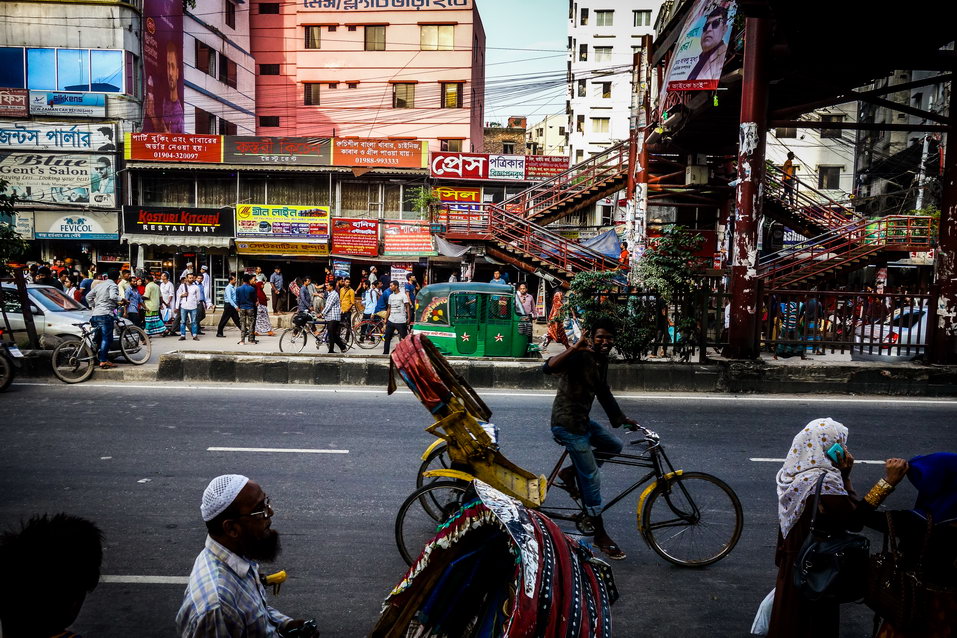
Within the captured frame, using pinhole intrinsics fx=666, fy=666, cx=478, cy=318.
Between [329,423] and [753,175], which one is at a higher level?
[753,175]

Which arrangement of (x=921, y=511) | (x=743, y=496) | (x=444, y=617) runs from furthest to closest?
(x=743, y=496)
(x=921, y=511)
(x=444, y=617)

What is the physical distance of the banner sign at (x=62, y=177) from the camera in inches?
1095

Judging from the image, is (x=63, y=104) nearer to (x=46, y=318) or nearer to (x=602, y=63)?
(x=46, y=318)

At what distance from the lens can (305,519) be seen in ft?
18.3

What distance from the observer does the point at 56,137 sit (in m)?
28.0

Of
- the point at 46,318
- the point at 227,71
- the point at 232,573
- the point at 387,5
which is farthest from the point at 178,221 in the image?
the point at 232,573

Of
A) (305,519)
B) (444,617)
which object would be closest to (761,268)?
(305,519)

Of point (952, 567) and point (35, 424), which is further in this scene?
point (35, 424)

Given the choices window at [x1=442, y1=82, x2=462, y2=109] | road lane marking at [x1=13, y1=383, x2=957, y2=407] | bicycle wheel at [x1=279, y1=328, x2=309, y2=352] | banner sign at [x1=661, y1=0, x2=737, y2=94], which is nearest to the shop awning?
bicycle wheel at [x1=279, y1=328, x2=309, y2=352]

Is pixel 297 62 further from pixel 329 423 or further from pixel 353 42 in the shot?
pixel 329 423

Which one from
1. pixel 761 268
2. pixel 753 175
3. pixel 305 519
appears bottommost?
pixel 305 519

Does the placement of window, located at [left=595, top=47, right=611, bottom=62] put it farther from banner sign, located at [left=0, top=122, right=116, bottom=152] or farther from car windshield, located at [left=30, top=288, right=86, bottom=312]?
car windshield, located at [left=30, top=288, right=86, bottom=312]

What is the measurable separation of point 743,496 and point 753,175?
837 cm

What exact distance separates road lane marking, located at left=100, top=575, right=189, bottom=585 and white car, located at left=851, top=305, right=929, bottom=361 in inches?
486
